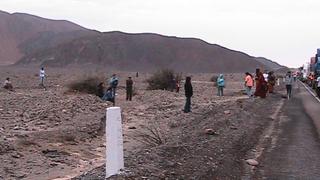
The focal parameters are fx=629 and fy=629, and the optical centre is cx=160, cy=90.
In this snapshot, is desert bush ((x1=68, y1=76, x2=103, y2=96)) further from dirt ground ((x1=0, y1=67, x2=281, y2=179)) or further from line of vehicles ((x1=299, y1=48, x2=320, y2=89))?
line of vehicles ((x1=299, y1=48, x2=320, y2=89))

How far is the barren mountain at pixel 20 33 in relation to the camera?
165 metres

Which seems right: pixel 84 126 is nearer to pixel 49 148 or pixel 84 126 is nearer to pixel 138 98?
pixel 49 148

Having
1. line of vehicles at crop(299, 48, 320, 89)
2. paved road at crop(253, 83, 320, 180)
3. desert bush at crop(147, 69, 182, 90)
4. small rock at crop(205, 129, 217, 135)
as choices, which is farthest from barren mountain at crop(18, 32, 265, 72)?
small rock at crop(205, 129, 217, 135)

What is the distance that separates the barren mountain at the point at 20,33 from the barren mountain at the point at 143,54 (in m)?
16.7

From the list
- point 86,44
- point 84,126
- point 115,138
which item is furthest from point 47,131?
point 86,44

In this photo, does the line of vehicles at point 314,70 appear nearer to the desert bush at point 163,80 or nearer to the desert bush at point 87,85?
the desert bush at point 163,80

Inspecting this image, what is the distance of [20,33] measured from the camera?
178m

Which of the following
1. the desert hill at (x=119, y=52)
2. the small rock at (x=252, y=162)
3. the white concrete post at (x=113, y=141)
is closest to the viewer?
the white concrete post at (x=113, y=141)

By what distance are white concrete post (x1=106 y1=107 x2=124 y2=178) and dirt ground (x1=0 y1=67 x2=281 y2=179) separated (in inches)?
8.9

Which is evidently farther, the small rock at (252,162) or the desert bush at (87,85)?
the desert bush at (87,85)

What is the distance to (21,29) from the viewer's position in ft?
589

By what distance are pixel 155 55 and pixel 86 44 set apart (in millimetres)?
16760

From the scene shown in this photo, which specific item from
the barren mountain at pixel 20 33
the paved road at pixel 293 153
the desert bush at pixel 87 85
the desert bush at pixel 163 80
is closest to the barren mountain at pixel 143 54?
the barren mountain at pixel 20 33

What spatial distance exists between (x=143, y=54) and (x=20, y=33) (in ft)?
147
